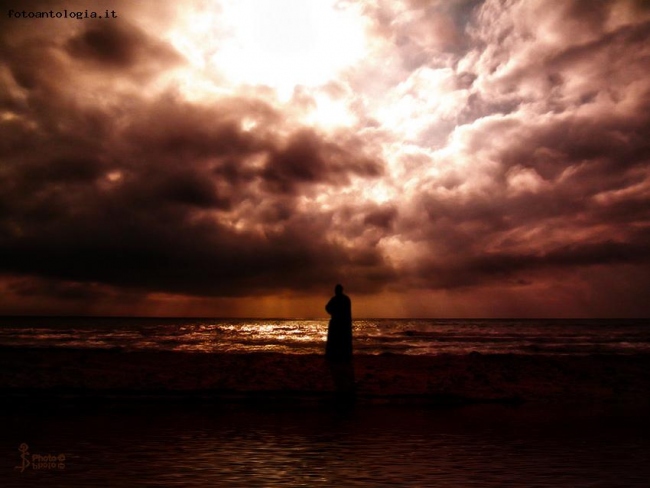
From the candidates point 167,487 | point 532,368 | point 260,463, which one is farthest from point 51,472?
point 532,368

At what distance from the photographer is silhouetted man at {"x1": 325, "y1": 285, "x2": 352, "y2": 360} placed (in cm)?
1527

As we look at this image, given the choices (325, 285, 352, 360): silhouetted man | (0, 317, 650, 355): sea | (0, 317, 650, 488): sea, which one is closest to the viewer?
(0, 317, 650, 488): sea

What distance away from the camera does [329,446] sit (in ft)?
22.6

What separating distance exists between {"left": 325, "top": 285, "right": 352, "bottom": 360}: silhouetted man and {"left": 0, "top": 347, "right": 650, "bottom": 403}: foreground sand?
519 mm

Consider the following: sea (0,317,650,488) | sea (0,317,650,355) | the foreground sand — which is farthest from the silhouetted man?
sea (0,317,650,355)

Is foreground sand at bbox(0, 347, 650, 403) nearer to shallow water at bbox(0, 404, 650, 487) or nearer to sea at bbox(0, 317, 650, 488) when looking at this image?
sea at bbox(0, 317, 650, 488)

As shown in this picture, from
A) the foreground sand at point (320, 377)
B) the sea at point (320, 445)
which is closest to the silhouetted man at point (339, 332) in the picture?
the foreground sand at point (320, 377)

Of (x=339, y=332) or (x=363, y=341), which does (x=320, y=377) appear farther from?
(x=363, y=341)

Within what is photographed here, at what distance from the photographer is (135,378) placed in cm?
1214

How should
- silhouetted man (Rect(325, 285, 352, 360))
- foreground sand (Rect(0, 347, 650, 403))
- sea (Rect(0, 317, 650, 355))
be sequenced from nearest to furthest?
1. foreground sand (Rect(0, 347, 650, 403))
2. silhouetted man (Rect(325, 285, 352, 360))
3. sea (Rect(0, 317, 650, 355))

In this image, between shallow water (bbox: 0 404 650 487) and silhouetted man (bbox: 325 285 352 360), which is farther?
silhouetted man (bbox: 325 285 352 360)

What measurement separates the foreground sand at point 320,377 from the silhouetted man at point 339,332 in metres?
0.52

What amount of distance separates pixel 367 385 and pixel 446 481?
6417 millimetres

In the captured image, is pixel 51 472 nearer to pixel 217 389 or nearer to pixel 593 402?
pixel 217 389
